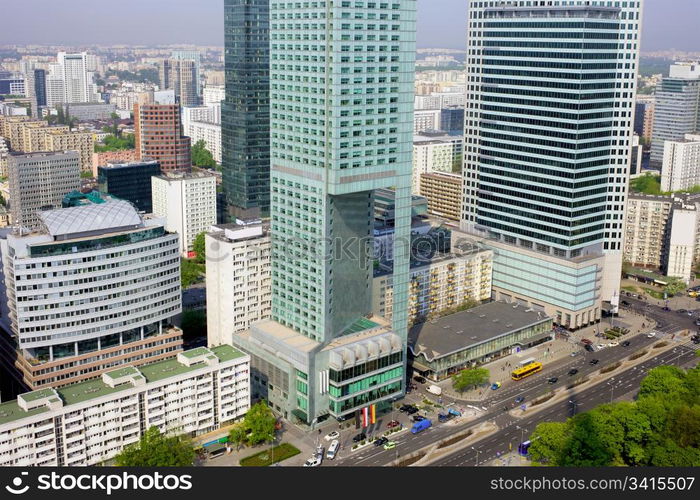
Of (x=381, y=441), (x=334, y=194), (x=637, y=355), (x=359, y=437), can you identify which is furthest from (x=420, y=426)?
(x=637, y=355)

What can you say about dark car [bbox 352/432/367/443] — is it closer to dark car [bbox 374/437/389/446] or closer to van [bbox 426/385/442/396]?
dark car [bbox 374/437/389/446]

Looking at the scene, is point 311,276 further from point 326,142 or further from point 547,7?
point 547,7

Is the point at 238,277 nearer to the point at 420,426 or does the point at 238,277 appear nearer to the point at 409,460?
the point at 420,426

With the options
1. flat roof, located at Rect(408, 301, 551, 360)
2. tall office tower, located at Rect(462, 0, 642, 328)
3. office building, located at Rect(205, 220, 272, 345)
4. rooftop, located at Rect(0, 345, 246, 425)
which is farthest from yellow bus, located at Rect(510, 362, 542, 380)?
rooftop, located at Rect(0, 345, 246, 425)

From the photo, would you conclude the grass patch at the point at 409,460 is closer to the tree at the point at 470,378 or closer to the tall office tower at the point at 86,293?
the tree at the point at 470,378

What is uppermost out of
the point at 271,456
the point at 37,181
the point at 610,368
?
the point at 37,181
